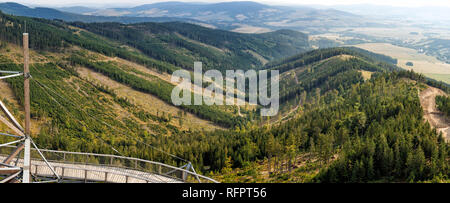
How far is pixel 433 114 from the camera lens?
9856 cm

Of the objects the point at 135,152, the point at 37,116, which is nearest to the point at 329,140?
the point at 135,152

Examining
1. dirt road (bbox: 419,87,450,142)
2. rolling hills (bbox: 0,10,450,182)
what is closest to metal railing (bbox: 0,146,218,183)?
rolling hills (bbox: 0,10,450,182)

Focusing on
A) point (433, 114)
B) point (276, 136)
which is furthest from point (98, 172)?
point (433, 114)

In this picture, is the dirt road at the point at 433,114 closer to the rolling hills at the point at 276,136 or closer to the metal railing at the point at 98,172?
the rolling hills at the point at 276,136

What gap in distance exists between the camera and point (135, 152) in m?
96.3

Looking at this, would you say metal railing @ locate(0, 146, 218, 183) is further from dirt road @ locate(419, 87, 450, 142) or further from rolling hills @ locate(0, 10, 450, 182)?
dirt road @ locate(419, 87, 450, 142)

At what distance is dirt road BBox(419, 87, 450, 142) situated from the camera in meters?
88.6

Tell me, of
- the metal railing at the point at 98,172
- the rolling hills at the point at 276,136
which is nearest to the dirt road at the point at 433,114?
the rolling hills at the point at 276,136

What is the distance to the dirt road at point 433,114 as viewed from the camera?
88625 millimetres

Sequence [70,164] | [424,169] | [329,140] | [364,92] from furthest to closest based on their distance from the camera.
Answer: [364,92]
[329,140]
[424,169]
[70,164]

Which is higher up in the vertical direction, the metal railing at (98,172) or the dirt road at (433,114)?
the metal railing at (98,172)
